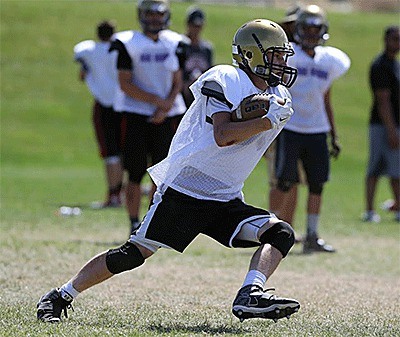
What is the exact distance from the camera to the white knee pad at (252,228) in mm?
5523

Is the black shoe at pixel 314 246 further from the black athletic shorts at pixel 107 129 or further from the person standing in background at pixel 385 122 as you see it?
the black athletic shorts at pixel 107 129

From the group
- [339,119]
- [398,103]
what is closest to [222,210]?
[398,103]

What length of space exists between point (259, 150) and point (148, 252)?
31.9 inches

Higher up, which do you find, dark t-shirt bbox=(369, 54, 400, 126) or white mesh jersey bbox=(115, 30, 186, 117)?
white mesh jersey bbox=(115, 30, 186, 117)

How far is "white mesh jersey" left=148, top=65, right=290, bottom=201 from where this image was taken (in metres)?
5.50

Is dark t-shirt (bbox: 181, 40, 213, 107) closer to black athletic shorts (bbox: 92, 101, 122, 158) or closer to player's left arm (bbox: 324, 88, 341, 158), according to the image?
black athletic shorts (bbox: 92, 101, 122, 158)

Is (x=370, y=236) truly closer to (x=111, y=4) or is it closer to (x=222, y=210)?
(x=222, y=210)

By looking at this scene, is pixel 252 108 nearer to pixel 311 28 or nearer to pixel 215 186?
pixel 215 186

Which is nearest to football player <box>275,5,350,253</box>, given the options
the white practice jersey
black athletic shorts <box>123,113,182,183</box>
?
black athletic shorts <box>123,113,182,183</box>

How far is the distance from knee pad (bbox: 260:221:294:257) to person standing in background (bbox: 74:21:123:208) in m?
7.38

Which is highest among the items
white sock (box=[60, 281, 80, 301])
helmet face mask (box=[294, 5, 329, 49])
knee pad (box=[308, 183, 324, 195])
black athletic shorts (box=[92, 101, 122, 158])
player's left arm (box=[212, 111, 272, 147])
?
player's left arm (box=[212, 111, 272, 147])

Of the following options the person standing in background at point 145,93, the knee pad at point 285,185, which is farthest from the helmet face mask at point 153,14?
the knee pad at point 285,185

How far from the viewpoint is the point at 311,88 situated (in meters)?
9.30

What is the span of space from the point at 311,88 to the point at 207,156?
3921 mm
